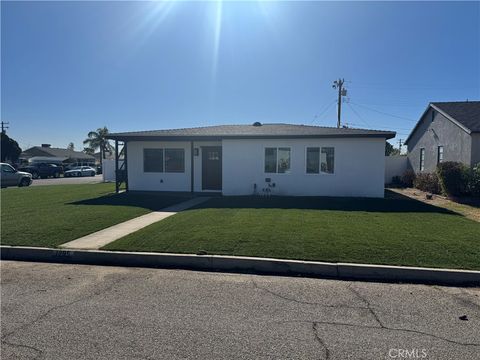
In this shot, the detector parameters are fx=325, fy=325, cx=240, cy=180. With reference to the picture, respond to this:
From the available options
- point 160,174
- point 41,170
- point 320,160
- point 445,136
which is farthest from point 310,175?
point 41,170

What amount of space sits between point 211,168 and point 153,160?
3.02 metres

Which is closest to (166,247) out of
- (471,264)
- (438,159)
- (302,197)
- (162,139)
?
(471,264)

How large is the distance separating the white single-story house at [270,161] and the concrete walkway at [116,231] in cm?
449

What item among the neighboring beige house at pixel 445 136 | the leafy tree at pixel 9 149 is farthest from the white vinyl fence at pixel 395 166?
the leafy tree at pixel 9 149

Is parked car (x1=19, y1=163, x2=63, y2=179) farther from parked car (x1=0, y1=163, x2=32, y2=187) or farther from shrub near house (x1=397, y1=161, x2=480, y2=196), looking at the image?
shrub near house (x1=397, y1=161, x2=480, y2=196)

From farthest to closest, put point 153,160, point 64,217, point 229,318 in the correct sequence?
1. point 153,160
2. point 64,217
3. point 229,318

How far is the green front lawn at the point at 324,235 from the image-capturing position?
5.59 metres

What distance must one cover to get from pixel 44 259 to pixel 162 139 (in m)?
9.80

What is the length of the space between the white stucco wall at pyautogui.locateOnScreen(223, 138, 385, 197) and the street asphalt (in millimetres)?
9592

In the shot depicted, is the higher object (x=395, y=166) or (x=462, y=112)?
(x=462, y=112)

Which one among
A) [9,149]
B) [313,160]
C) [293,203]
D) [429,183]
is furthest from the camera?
[9,149]

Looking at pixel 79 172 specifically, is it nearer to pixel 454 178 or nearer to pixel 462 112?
pixel 462 112

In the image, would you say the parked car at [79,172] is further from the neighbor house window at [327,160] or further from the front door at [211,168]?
the neighbor house window at [327,160]

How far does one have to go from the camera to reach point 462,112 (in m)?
17.6
